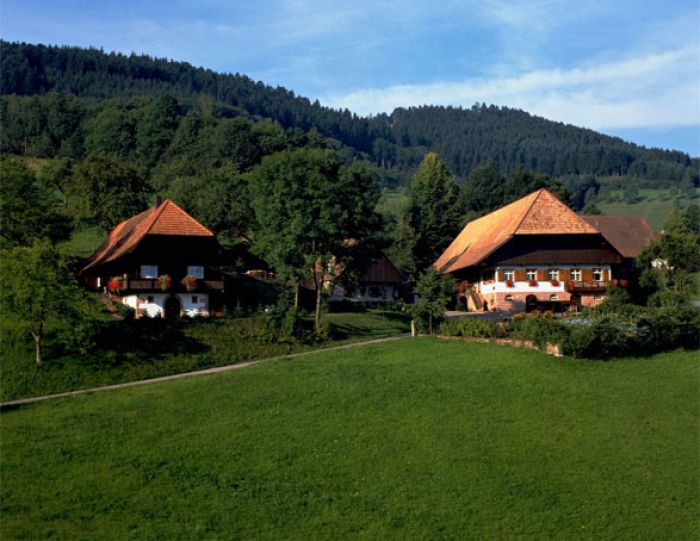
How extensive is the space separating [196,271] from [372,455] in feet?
92.1

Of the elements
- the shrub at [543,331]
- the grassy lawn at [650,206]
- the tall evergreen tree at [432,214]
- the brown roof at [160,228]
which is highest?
the grassy lawn at [650,206]

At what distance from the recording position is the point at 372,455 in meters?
26.6

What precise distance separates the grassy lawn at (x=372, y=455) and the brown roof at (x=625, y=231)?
40.5 m

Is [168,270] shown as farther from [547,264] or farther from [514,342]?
[547,264]

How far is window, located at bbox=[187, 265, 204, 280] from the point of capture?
170 feet

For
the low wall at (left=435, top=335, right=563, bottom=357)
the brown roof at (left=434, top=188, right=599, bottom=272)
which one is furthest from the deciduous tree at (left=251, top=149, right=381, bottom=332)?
the brown roof at (left=434, top=188, right=599, bottom=272)

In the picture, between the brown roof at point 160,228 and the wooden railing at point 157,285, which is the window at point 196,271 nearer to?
the wooden railing at point 157,285

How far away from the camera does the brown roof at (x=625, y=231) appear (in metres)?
76.7

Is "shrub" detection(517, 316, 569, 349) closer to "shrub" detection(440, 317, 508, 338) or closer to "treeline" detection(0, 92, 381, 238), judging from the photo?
"shrub" detection(440, 317, 508, 338)

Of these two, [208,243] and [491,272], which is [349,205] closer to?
[208,243]

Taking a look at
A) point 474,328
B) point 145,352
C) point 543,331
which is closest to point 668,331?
point 543,331

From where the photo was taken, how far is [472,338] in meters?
42.7

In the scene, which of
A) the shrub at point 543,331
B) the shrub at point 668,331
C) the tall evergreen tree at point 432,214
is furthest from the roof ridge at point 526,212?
the tall evergreen tree at point 432,214

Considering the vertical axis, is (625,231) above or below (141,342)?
above
